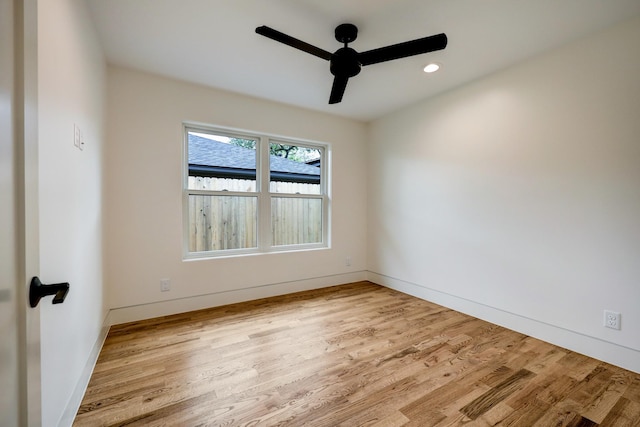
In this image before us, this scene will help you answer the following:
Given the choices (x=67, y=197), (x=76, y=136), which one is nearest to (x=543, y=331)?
(x=67, y=197)

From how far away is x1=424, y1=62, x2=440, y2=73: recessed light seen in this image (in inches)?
96.9

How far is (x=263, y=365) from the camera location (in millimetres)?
1909

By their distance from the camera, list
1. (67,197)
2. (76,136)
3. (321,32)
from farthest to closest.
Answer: (321,32), (76,136), (67,197)

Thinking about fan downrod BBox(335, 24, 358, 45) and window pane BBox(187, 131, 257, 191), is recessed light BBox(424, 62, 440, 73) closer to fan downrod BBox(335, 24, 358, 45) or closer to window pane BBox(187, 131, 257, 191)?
fan downrod BBox(335, 24, 358, 45)

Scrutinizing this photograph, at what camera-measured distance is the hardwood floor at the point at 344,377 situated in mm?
1459

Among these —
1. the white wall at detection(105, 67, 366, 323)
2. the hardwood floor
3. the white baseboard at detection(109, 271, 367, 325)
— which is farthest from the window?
the hardwood floor

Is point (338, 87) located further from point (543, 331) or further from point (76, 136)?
point (543, 331)

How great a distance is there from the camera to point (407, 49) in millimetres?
1773

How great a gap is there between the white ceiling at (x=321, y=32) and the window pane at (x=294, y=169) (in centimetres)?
94

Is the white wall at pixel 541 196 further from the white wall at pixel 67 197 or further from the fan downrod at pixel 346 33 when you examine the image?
the white wall at pixel 67 197

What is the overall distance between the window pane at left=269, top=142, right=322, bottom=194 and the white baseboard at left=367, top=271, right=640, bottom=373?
196 cm

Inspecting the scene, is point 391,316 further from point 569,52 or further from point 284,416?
point 569,52

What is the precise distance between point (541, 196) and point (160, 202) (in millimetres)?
3562

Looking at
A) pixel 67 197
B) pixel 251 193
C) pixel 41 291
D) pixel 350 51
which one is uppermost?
pixel 350 51
